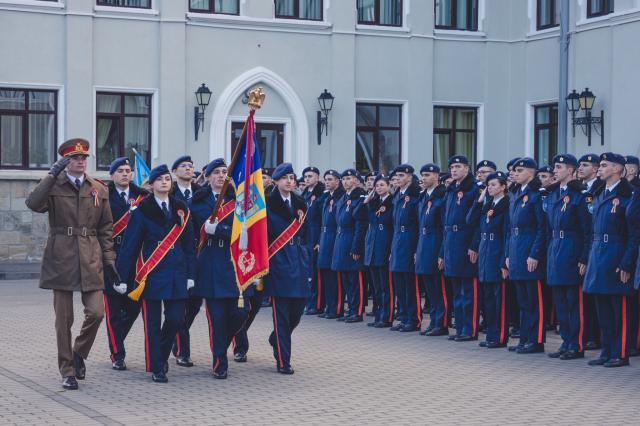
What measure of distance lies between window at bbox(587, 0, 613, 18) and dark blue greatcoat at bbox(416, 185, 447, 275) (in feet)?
40.3

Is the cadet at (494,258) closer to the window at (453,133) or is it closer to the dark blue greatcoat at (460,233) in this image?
the dark blue greatcoat at (460,233)

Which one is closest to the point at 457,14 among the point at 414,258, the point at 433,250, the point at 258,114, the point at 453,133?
the point at 453,133

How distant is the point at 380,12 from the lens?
28.7m

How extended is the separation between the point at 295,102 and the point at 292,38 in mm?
1453

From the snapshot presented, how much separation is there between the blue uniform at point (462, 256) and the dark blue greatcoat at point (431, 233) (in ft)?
Result: 1.36

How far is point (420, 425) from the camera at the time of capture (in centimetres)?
912

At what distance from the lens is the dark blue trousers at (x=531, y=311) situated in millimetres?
13508

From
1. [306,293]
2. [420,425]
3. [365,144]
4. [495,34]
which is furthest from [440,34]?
[420,425]

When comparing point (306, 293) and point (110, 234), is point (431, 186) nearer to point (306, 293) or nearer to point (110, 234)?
point (306, 293)

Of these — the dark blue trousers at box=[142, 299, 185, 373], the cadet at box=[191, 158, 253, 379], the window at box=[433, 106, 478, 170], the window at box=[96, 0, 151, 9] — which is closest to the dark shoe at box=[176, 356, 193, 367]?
the cadet at box=[191, 158, 253, 379]

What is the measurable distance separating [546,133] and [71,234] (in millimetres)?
19489

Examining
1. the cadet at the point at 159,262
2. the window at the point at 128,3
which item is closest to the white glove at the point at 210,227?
the cadet at the point at 159,262

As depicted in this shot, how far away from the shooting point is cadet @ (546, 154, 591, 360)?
13.1m

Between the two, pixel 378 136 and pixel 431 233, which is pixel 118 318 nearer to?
pixel 431 233
